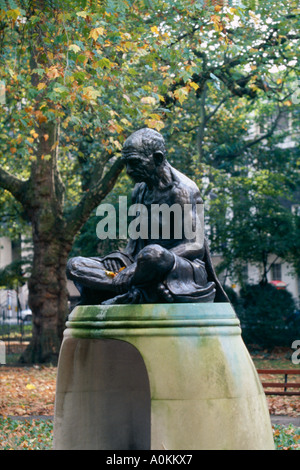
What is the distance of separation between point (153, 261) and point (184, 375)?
86cm

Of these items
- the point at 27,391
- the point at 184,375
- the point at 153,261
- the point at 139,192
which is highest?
the point at 139,192

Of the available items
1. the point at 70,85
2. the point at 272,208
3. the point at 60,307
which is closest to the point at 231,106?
the point at 272,208

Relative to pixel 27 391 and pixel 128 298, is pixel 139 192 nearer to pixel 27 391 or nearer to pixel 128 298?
pixel 128 298

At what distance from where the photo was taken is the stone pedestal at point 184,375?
5.34 meters

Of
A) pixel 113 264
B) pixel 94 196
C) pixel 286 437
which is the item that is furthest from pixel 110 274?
pixel 94 196

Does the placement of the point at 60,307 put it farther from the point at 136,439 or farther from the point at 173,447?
the point at 173,447

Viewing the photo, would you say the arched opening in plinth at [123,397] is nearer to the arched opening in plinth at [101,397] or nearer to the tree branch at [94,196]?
the arched opening in plinth at [101,397]

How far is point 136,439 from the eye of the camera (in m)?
7.00

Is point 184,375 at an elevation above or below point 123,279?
below

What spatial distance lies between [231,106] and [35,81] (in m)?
9.90

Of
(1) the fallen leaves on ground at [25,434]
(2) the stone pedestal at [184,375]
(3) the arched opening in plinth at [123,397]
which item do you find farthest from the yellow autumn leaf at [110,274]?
(1) the fallen leaves on ground at [25,434]

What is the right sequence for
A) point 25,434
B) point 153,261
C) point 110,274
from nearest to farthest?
point 153,261, point 110,274, point 25,434

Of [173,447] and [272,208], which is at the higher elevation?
[272,208]

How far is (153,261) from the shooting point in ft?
18.4
